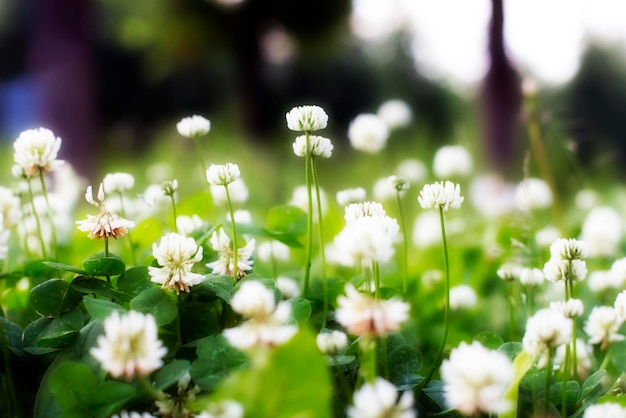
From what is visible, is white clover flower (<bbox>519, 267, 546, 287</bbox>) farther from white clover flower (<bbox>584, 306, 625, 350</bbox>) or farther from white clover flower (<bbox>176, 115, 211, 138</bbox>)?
white clover flower (<bbox>176, 115, 211, 138</bbox>)

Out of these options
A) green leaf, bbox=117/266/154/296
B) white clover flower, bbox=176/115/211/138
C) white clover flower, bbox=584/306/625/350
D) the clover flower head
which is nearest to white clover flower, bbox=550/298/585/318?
white clover flower, bbox=584/306/625/350

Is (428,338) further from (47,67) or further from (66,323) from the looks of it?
(47,67)

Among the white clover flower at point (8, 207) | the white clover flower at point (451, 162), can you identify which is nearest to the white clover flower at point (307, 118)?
the white clover flower at point (8, 207)

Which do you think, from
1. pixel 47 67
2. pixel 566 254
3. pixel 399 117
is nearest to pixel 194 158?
pixel 47 67

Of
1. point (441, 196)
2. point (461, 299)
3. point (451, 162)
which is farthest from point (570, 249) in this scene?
point (451, 162)

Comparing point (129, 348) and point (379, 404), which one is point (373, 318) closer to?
point (379, 404)

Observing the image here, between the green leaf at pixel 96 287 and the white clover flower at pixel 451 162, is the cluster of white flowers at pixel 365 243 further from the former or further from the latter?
the white clover flower at pixel 451 162
